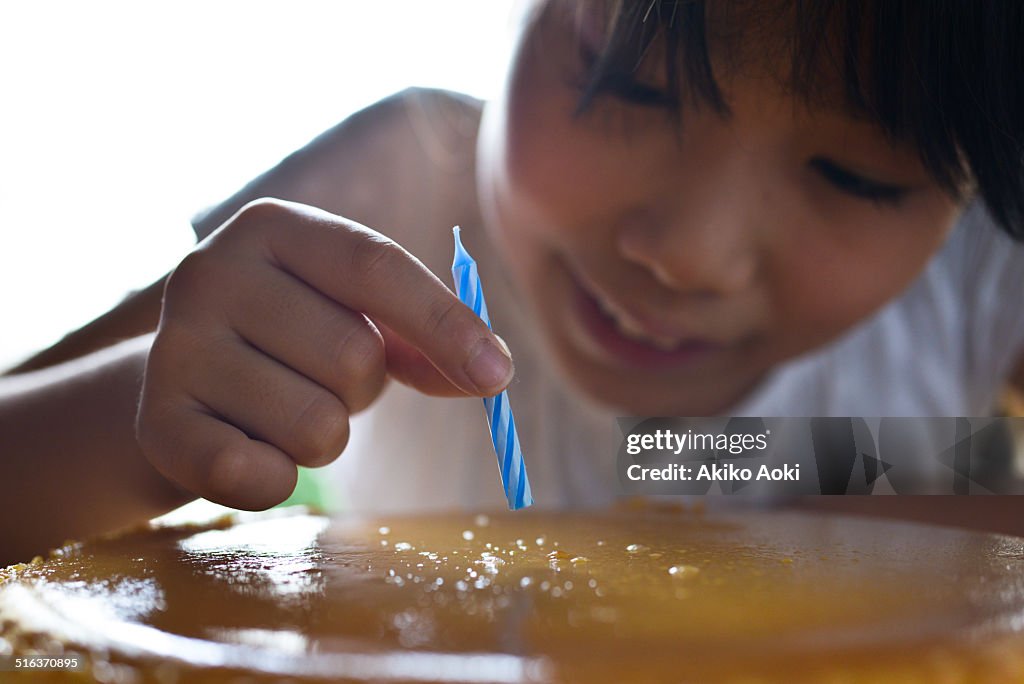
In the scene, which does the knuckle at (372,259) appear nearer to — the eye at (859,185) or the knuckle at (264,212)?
the knuckle at (264,212)

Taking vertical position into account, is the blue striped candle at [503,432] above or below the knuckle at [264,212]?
below

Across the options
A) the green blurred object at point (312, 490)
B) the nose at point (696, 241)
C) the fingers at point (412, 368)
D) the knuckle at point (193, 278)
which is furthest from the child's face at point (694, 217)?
the green blurred object at point (312, 490)

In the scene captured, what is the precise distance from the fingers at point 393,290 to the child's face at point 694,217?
0.79 ft

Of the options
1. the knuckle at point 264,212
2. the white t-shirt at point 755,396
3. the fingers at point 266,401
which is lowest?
the white t-shirt at point 755,396

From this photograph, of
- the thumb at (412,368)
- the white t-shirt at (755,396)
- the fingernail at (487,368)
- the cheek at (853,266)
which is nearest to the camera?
the fingernail at (487,368)

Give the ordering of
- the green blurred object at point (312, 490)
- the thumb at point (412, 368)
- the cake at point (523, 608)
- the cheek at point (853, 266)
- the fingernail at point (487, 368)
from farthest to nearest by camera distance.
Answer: the green blurred object at point (312, 490)
the cheek at point (853, 266)
the thumb at point (412, 368)
the fingernail at point (487, 368)
the cake at point (523, 608)

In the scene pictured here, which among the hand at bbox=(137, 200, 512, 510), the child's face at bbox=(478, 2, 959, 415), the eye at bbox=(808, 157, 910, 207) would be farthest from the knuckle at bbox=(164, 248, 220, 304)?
the eye at bbox=(808, 157, 910, 207)

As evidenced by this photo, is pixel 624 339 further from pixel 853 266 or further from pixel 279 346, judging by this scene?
pixel 279 346

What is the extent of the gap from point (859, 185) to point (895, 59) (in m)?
0.15

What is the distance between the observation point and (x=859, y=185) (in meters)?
0.63

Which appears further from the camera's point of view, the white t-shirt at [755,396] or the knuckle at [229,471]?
the white t-shirt at [755,396]

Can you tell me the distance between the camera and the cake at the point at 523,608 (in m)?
0.26

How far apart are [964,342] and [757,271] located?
2.68 feet

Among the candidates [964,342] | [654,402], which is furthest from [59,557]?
[964,342]
